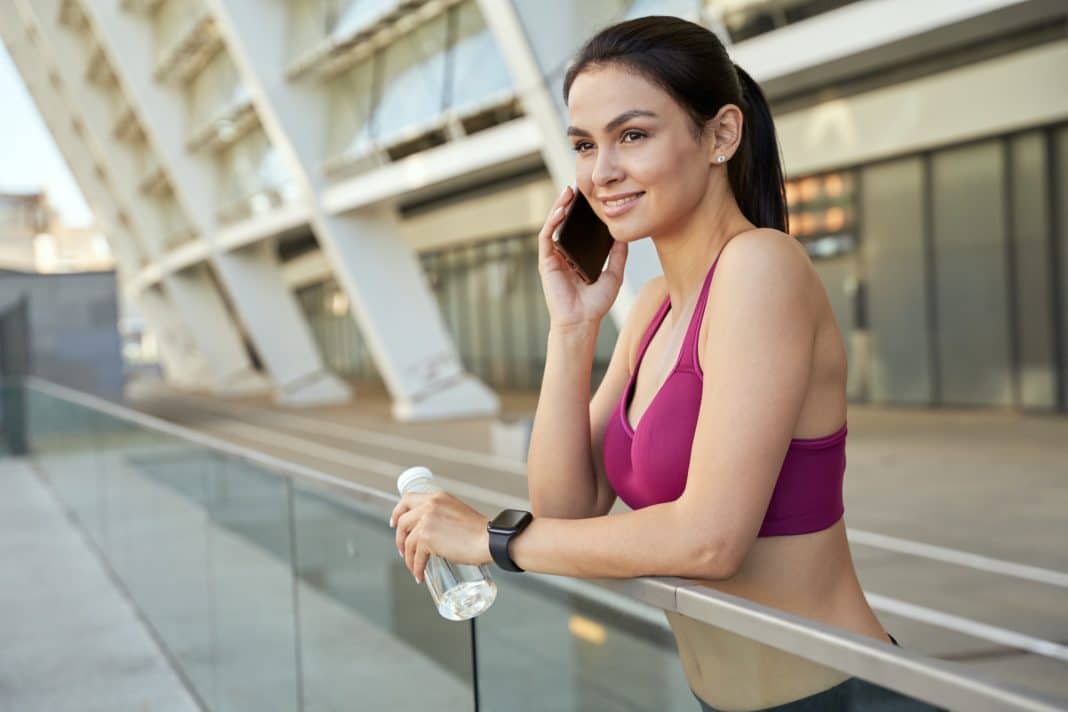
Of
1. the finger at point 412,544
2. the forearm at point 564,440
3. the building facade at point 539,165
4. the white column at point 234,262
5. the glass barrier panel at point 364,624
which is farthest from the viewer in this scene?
the white column at point 234,262

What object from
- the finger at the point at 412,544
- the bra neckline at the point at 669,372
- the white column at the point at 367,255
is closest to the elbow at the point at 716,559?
the bra neckline at the point at 669,372

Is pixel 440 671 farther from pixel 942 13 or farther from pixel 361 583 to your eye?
pixel 942 13

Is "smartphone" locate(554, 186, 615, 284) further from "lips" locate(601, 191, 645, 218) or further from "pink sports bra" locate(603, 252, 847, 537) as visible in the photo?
"pink sports bra" locate(603, 252, 847, 537)

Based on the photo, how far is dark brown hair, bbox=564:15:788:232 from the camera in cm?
203

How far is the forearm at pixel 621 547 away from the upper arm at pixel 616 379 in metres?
0.31

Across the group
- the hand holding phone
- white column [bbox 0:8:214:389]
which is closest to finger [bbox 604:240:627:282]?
the hand holding phone

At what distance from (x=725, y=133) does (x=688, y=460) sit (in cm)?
57

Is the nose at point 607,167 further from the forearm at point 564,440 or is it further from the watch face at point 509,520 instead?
the watch face at point 509,520

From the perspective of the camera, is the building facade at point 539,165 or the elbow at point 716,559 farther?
the building facade at point 539,165

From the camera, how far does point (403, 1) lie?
19703 mm

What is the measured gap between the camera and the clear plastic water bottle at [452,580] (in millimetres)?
2354

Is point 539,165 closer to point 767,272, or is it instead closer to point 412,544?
point 412,544

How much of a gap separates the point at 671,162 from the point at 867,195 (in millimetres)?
19247

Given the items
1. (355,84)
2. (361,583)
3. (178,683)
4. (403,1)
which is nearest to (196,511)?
(178,683)
